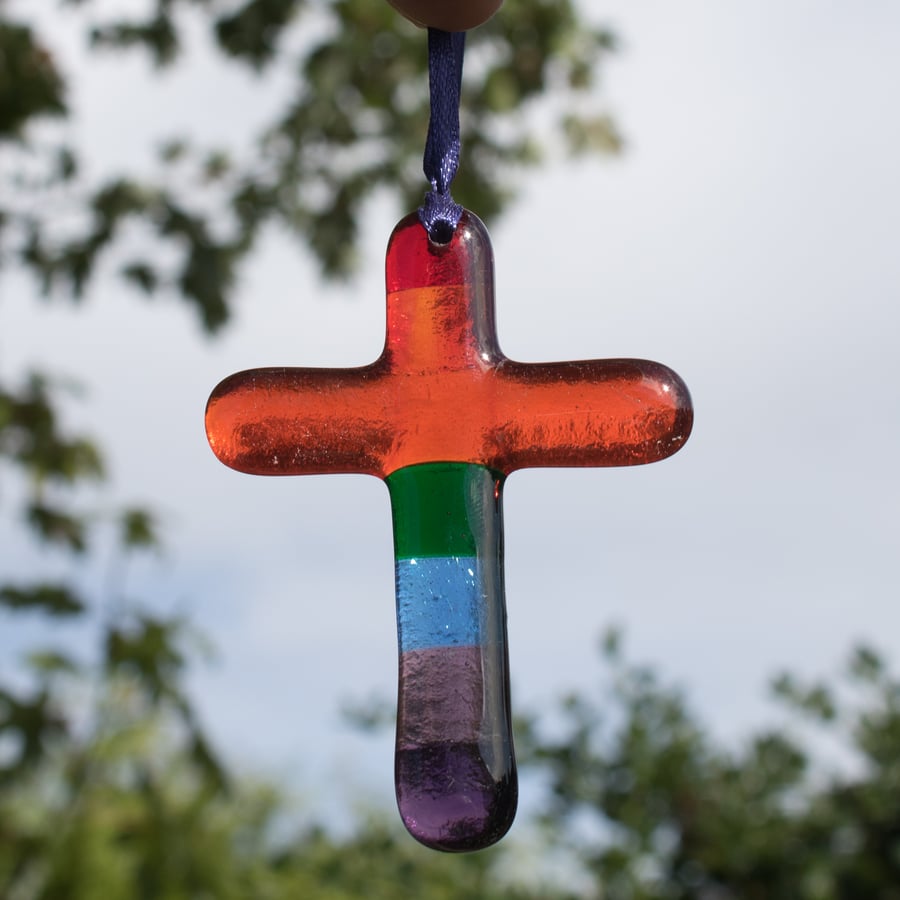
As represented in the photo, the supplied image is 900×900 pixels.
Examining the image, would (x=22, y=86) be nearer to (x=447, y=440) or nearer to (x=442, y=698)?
(x=447, y=440)

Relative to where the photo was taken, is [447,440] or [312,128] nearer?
[447,440]

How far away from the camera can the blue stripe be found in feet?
2.79

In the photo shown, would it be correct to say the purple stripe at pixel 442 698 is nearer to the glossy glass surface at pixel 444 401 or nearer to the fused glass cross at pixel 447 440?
the fused glass cross at pixel 447 440

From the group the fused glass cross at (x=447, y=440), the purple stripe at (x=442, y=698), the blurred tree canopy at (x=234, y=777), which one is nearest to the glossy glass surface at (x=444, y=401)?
the fused glass cross at (x=447, y=440)

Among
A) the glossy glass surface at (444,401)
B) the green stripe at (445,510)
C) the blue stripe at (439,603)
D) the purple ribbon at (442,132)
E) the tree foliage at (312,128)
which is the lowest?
the blue stripe at (439,603)

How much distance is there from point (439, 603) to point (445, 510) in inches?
2.6

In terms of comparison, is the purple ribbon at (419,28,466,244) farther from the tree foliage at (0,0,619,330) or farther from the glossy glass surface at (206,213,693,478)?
the tree foliage at (0,0,619,330)

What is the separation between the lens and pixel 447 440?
0.88 meters

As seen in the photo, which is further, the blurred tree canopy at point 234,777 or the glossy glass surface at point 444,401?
the blurred tree canopy at point 234,777

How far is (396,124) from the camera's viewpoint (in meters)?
3.20

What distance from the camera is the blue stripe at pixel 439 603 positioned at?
0.85 m

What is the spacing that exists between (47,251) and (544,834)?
204 centimetres

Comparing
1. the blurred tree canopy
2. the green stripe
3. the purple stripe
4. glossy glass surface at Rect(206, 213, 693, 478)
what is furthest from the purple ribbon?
the blurred tree canopy

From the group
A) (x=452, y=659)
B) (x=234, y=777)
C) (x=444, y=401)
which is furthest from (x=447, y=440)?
(x=234, y=777)
